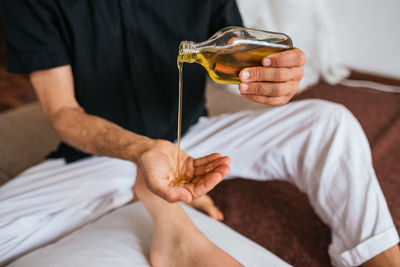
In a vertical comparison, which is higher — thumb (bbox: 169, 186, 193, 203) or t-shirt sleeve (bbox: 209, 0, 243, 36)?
t-shirt sleeve (bbox: 209, 0, 243, 36)

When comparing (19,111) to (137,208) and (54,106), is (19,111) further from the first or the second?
(137,208)

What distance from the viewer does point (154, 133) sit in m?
0.94

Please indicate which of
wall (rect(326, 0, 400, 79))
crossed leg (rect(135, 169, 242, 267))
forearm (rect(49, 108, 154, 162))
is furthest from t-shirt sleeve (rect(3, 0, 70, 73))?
wall (rect(326, 0, 400, 79))

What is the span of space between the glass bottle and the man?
0.14 feet

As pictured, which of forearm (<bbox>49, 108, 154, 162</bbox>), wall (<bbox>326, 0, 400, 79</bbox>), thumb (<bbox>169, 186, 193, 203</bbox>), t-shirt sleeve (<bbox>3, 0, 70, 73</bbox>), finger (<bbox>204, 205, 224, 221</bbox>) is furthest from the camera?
wall (<bbox>326, 0, 400, 79</bbox>)

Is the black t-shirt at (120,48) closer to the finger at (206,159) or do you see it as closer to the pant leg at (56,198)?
the pant leg at (56,198)

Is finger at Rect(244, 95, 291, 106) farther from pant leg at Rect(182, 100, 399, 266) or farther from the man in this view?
pant leg at Rect(182, 100, 399, 266)

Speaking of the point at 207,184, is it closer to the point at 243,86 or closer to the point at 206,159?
the point at 206,159

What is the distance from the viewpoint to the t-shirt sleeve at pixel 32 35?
30.6 inches

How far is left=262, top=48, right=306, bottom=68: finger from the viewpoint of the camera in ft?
1.86

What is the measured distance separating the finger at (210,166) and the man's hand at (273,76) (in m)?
0.14

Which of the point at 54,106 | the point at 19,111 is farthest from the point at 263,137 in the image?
the point at 19,111

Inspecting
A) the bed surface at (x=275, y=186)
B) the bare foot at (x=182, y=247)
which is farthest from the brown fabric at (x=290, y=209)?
the bare foot at (x=182, y=247)

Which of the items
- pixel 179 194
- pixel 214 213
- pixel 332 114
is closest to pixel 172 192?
pixel 179 194
